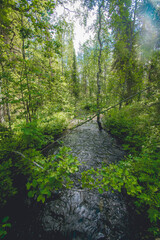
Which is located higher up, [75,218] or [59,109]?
[59,109]

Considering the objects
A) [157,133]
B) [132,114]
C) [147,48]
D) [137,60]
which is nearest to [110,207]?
[157,133]

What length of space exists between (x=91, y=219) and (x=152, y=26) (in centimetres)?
1167

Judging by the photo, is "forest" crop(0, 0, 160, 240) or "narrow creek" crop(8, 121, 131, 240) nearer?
"forest" crop(0, 0, 160, 240)

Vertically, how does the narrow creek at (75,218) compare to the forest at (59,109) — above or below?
below

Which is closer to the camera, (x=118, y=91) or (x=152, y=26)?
(x=152, y=26)

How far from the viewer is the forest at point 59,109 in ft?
5.25

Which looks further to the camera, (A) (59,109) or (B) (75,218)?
(A) (59,109)

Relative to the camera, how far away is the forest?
160cm

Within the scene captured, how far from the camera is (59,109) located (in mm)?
6066

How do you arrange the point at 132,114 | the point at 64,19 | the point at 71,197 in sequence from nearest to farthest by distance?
the point at 71,197
the point at 132,114
the point at 64,19

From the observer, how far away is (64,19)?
3.72 m

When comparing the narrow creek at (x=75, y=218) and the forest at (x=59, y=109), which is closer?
the forest at (x=59, y=109)

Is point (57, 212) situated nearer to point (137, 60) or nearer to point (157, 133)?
point (157, 133)

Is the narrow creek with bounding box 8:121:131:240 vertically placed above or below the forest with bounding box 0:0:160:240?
below
